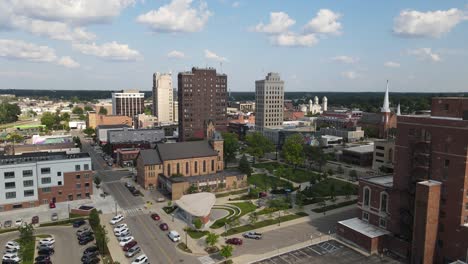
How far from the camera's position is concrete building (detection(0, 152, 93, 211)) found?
74.1m

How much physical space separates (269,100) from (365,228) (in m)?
114

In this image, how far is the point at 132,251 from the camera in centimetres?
5397

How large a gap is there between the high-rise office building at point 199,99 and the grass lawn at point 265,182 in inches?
2216

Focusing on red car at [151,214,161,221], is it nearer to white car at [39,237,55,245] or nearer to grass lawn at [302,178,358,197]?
white car at [39,237,55,245]

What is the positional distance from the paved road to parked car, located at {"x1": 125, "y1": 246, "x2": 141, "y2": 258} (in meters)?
7.13

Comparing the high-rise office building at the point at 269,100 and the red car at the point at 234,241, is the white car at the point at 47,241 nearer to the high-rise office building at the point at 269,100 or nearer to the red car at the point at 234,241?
the red car at the point at 234,241

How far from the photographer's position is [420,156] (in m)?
53.5

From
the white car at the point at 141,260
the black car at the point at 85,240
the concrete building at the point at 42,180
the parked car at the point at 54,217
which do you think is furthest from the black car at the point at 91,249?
the concrete building at the point at 42,180

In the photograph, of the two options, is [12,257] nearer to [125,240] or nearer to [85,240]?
[85,240]

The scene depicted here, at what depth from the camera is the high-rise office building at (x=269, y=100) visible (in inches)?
6555

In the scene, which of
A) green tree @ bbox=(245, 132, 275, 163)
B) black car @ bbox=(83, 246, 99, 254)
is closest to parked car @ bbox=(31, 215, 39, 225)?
black car @ bbox=(83, 246, 99, 254)

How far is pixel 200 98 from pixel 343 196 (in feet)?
289

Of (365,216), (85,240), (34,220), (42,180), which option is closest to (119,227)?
(85,240)

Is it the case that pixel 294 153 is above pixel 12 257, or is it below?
above
